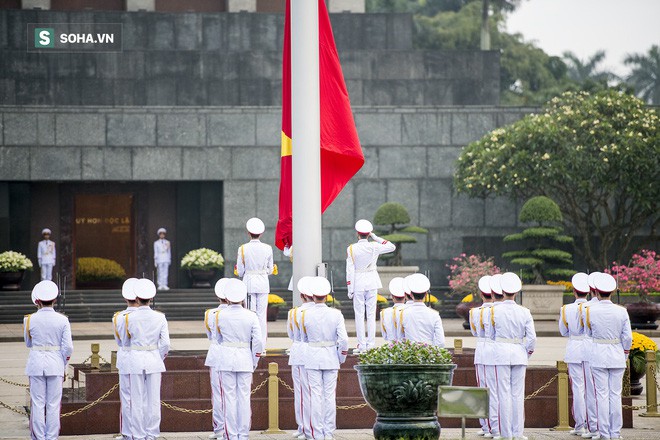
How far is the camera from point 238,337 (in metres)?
15.8

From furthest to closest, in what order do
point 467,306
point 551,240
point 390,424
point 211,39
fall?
point 211,39 → point 551,240 → point 467,306 → point 390,424

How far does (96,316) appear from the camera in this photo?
113 feet

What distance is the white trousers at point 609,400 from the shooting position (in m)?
16.2

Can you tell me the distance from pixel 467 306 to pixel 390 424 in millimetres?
19288

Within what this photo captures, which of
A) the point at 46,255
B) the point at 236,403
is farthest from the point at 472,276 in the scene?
the point at 236,403

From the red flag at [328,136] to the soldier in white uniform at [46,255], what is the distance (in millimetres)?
18815

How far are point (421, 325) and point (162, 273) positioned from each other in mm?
21774

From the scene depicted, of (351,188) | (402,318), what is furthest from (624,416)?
(351,188)

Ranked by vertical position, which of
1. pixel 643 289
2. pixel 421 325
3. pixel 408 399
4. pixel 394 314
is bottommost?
pixel 408 399

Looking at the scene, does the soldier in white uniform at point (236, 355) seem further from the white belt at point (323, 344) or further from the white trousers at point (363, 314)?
the white trousers at point (363, 314)

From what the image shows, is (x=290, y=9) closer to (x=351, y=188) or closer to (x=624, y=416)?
(x=624, y=416)

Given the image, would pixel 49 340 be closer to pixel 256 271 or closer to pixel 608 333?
pixel 256 271

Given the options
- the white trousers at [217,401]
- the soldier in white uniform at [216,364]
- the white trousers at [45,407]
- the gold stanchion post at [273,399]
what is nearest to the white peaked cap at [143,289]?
the soldier in white uniform at [216,364]

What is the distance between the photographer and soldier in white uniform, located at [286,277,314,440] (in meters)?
16.1
